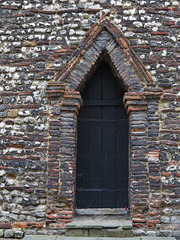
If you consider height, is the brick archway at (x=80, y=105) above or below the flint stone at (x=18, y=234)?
above

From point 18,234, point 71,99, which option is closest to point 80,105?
point 71,99

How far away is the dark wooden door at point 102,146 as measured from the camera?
521 cm

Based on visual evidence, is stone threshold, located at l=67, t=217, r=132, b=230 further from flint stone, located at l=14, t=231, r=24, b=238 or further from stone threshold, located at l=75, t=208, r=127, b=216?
flint stone, located at l=14, t=231, r=24, b=238

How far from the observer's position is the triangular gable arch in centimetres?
500

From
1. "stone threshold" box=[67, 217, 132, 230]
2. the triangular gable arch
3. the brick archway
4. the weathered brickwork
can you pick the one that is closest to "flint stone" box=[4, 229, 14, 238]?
the weathered brickwork

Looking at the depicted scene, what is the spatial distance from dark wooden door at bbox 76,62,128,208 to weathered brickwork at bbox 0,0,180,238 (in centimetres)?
38

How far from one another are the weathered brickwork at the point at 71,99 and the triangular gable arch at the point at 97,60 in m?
0.02

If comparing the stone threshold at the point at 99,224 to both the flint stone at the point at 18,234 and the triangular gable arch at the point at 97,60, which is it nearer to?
the flint stone at the point at 18,234

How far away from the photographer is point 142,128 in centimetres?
483

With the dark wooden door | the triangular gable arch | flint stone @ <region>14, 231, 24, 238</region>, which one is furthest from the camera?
the dark wooden door

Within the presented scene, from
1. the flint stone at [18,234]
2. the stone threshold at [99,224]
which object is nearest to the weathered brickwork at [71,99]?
the flint stone at [18,234]

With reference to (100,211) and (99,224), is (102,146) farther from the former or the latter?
(99,224)

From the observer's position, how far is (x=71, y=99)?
16.4 feet

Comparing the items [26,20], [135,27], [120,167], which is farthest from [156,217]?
[26,20]
